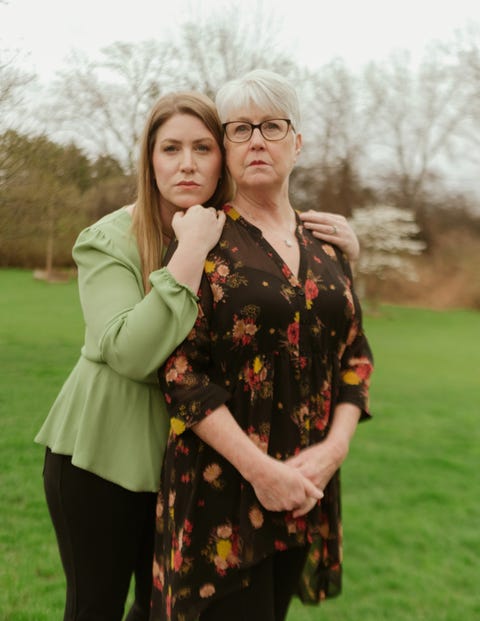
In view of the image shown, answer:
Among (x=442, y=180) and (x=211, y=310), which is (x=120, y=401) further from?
(x=442, y=180)

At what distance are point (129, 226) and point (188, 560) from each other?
0.92 m

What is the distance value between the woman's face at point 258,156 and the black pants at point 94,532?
3.07 ft

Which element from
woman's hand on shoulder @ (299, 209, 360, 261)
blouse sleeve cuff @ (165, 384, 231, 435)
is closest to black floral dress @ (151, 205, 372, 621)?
blouse sleeve cuff @ (165, 384, 231, 435)

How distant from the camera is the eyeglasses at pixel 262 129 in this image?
1.80 meters

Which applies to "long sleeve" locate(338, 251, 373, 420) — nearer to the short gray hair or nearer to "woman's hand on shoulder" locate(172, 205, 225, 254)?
"woman's hand on shoulder" locate(172, 205, 225, 254)

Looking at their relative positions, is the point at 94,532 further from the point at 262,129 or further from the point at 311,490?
the point at 262,129

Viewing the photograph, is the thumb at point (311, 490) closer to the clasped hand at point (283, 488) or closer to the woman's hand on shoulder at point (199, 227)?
the clasped hand at point (283, 488)

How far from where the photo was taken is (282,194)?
1.94 m

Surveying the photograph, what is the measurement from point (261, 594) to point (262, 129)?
122cm

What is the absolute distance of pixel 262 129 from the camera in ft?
5.91

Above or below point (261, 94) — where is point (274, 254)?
below

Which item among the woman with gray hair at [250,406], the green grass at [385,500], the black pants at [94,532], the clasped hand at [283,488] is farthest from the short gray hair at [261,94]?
the green grass at [385,500]

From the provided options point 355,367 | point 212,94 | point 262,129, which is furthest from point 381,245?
point 262,129

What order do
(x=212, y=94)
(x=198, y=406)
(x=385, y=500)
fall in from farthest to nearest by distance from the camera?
(x=212, y=94) → (x=385, y=500) → (x=198, y=406)
